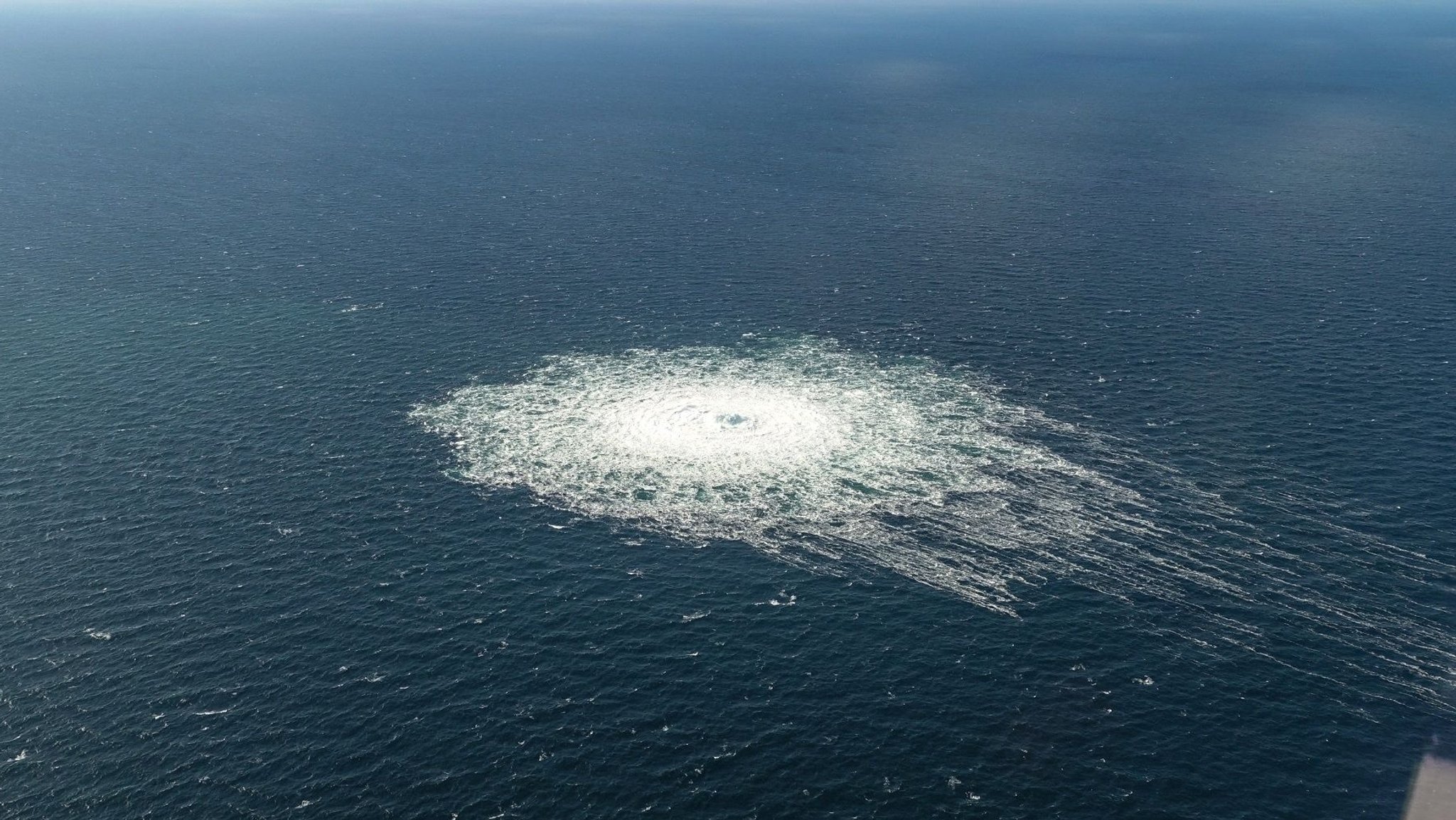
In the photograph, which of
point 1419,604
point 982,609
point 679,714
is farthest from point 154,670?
point 1419,604

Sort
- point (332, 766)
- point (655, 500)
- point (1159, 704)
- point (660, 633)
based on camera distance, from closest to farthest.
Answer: point (332, 766) → point (1159, 704) → point (660, 633) → point (655, 500)

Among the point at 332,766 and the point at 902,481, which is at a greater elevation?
the point at 902,481

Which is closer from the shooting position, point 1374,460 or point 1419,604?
point 1419,604

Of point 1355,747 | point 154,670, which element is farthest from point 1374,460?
point 154,670

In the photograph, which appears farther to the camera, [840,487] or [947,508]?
[840,487]

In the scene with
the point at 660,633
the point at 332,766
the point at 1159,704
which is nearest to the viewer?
the point at 332,766

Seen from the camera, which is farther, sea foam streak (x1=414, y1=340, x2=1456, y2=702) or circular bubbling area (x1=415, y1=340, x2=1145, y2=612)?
circular bubbling area (x1=415, y1=340, x2=1145, y2=612)

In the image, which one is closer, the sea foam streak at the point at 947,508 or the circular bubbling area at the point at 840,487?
the sea foam streak at the point at 947,508

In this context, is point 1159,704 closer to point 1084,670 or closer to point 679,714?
point 1084,670
